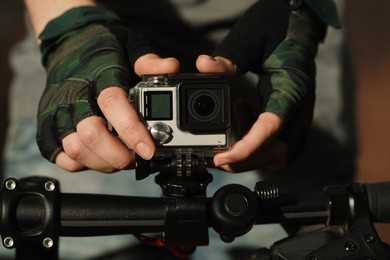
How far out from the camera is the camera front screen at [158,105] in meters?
0.53

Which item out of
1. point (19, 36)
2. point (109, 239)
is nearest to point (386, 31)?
point (19, 36)

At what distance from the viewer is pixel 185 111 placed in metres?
0.53

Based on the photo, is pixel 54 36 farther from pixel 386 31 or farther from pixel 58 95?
pixel 386 31

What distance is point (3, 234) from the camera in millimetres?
536

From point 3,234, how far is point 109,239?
31cm

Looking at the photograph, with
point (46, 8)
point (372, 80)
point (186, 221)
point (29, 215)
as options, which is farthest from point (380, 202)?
point (372, 80)

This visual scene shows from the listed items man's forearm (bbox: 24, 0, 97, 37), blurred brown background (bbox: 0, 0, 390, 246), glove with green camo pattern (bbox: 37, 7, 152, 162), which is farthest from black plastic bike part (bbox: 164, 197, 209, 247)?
blurred brown background (bbox: 0, 0, 390, 246)

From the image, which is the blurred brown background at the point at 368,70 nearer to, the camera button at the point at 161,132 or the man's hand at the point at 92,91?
the man's hand at the point at 92,91

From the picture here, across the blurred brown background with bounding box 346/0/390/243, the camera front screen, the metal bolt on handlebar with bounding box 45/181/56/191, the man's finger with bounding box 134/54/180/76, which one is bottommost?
the blurred brown background with bounding box 346/0/390/243

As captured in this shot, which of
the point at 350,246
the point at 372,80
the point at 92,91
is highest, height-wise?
the point at 92,91

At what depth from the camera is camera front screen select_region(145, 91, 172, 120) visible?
0.53m

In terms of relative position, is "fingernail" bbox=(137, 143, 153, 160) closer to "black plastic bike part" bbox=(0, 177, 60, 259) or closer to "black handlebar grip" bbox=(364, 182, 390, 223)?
"black plastic bike part" bbox=(0, 177, 60, 259)

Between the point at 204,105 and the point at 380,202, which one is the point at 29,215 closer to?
the point at 204,105

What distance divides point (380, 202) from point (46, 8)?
1.32 feet
